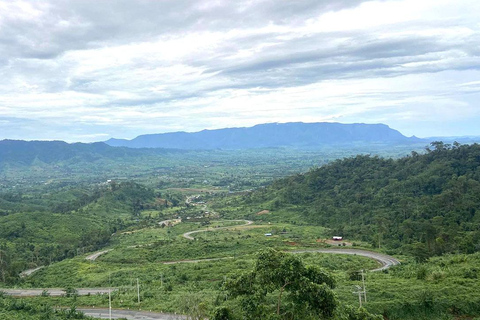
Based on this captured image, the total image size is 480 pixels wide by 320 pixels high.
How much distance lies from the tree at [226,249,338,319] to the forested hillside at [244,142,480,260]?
43.0 metres

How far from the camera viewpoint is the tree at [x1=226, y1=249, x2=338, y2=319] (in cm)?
1836

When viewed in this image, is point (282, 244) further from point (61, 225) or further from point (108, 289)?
point (61, 225)

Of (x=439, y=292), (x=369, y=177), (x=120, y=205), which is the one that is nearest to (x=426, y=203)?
(x=369, y=177)

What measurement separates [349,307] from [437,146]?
110 meters

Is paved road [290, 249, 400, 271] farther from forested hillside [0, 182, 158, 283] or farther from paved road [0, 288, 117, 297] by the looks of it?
forested hillside [0, 182, 158, 283]

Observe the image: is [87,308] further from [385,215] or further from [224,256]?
[385,215]

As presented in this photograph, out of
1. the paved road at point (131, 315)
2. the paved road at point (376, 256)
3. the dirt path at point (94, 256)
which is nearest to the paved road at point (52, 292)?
the paved road at point (131, 315)

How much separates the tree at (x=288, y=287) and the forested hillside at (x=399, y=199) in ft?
141

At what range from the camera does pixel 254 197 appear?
138625 millimetres

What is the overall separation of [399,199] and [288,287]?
80.6 meters

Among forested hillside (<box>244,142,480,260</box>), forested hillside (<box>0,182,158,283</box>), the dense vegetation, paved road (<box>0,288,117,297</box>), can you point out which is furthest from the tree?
forested hillside (<box>0,182,158,283</box>)

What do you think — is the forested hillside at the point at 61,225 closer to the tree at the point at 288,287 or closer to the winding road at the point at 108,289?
the winding road at the point at 108,289

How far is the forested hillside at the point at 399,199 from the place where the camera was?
66812mm

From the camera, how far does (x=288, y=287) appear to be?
19.0 m
